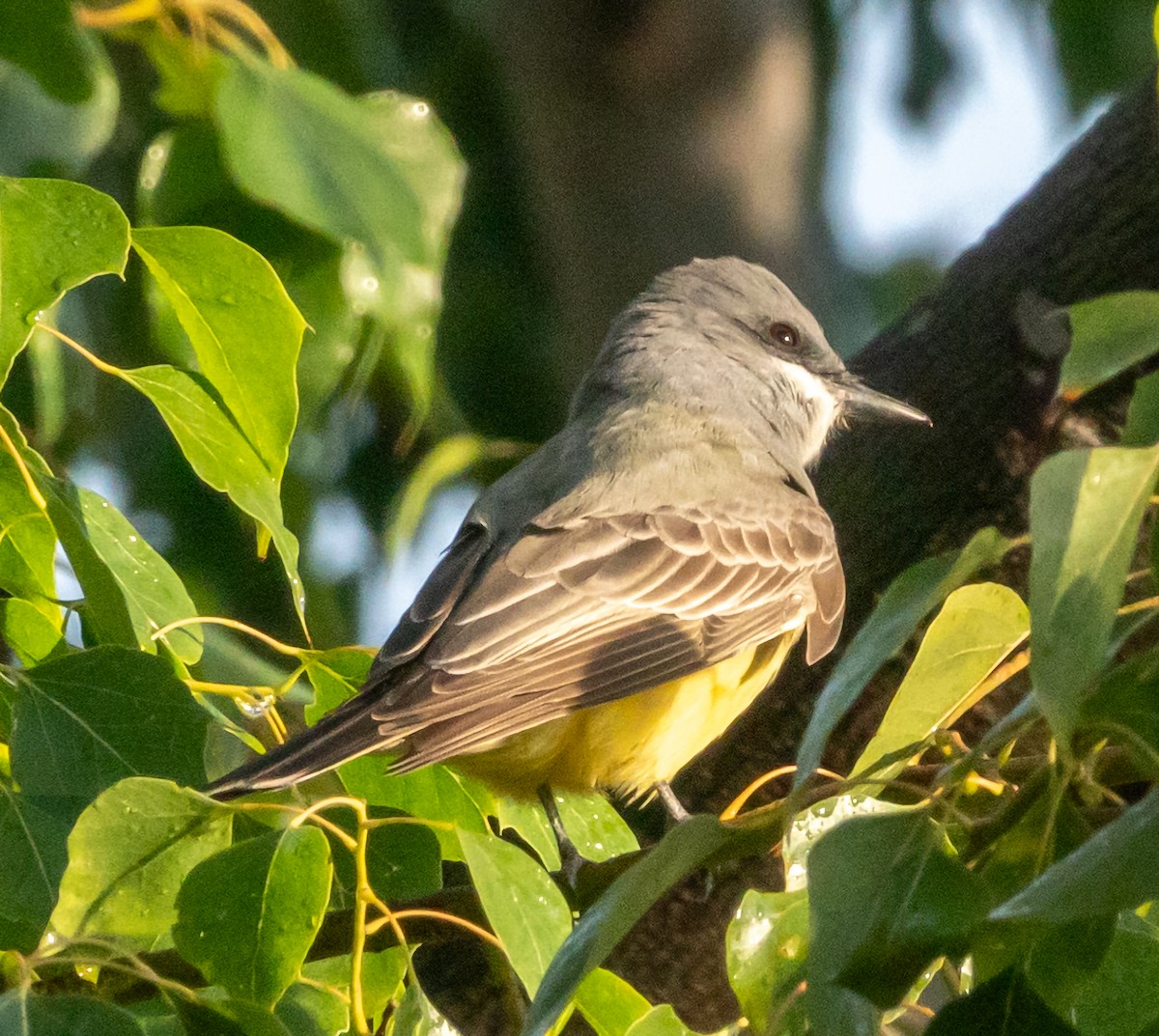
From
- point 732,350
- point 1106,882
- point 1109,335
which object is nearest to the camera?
point 1106,882

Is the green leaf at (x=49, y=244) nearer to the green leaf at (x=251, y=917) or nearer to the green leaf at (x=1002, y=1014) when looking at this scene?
the green leaf at (x=251, y=917)

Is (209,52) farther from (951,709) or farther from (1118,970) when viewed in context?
(1118,970)

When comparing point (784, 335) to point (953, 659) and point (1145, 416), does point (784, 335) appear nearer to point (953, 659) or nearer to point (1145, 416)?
point (953, 659)

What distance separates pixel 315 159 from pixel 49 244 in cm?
45

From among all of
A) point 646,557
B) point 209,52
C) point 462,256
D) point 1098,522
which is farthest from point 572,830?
point 462,256

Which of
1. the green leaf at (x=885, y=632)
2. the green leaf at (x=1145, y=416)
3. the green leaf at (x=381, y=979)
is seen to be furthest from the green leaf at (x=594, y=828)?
the green leaf at (x=1145, y=416)

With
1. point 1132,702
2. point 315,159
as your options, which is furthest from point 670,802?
point 1132,702

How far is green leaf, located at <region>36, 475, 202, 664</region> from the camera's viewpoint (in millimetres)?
2041

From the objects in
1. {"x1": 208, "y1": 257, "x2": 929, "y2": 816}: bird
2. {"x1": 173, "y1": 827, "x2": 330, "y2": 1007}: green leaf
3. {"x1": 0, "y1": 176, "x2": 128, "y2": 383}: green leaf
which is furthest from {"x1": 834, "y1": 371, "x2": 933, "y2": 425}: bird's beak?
{"x1": 173, "y1": 827, "x2": 330, "y2": 1007}: green leaf

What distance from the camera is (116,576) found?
2.15 m

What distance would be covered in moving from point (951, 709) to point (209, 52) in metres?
1.45

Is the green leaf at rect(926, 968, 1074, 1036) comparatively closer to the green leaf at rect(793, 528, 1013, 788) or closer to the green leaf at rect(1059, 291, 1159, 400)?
the green leaf at rect(793, 528, 1013, 788)

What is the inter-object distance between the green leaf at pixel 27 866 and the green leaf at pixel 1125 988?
1.05 metres

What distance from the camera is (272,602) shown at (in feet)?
17.1
